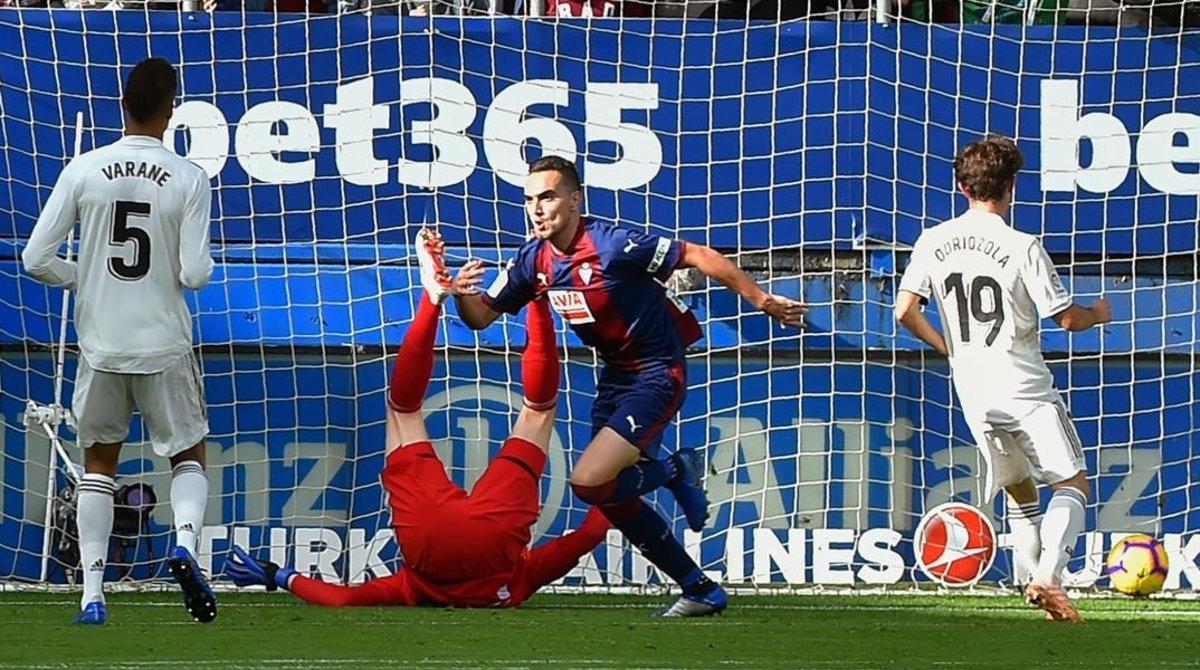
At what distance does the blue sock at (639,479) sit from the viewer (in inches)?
283

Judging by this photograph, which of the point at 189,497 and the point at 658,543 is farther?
the point at 658,543

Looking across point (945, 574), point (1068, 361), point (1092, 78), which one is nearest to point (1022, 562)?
point (945, 574)

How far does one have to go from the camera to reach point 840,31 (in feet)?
30.9

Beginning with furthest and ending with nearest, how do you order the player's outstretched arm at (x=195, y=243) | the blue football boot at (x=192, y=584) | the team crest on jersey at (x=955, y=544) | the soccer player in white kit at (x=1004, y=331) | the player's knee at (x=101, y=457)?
the team crest on jersey at (x=955, y=544) → the soccer player in white kit at (x=1004, y=331) → the player's knee at (x=101, y=457) → the player's outstretched arm at (x=195, y=243) → the blue football boot at (x=192, y=584)

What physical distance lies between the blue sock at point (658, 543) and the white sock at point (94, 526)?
173 cm

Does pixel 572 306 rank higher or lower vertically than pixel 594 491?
higher

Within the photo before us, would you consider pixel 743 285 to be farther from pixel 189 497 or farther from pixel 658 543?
pixel 189 497

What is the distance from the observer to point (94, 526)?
21.3ft

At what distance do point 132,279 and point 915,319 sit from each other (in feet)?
8.77

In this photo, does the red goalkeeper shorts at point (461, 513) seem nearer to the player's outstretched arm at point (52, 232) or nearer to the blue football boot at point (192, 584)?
the blue football boot at point (192, 584)

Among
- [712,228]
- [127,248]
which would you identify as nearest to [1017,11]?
[712,228]

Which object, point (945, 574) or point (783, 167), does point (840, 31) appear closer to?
point (783, 167)

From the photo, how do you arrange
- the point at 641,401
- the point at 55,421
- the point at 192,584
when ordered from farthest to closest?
the point at 55,421 → the point at 641,401 → the point at 192,584

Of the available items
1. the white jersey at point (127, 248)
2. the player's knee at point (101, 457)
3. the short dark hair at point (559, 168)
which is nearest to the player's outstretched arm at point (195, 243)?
the white jersey at point (127, 248)
